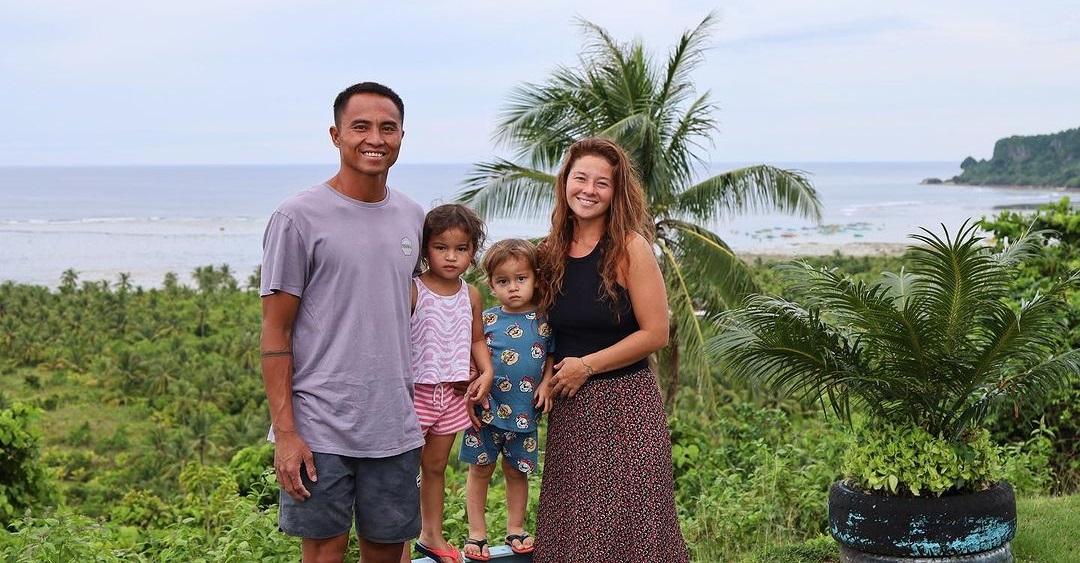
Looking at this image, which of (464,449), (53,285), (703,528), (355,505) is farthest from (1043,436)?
(53,285)

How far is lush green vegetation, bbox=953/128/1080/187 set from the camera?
4035 inches

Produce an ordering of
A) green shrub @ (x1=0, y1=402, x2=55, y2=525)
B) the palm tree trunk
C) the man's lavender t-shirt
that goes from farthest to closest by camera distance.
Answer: the palm tree trunk
green shrub @ (x1=0, y1=402, x2=55, y2=525)
the man's lavender t-shirt

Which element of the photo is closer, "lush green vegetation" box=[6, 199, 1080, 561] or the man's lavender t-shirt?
the man's lavender t-shirt

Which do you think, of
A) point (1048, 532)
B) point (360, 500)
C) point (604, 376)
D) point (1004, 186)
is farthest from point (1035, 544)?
point (1004, 186)

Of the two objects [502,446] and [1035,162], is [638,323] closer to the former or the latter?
[502,446]

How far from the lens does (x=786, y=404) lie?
672 inches

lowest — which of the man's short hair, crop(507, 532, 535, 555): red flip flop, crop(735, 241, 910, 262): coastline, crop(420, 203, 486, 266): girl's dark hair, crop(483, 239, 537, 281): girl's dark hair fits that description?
crop(735, 241, 910, 262): coastline

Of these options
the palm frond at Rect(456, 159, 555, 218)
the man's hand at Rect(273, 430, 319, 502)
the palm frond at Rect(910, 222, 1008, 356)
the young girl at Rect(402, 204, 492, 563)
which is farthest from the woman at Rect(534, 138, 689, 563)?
the palm frond at Rect(456, 159, 555, 218)

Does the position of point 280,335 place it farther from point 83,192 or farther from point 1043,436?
point 83,192

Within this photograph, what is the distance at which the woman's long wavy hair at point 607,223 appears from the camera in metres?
4.02

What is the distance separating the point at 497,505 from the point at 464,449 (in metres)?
3.90

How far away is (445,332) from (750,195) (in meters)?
11.9

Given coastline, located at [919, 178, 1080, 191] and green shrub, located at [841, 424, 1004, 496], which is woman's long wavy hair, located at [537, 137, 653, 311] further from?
coastline, located at [919, 178, 1080, 191]

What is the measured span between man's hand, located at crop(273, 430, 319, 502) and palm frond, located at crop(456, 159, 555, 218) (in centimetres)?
1130
